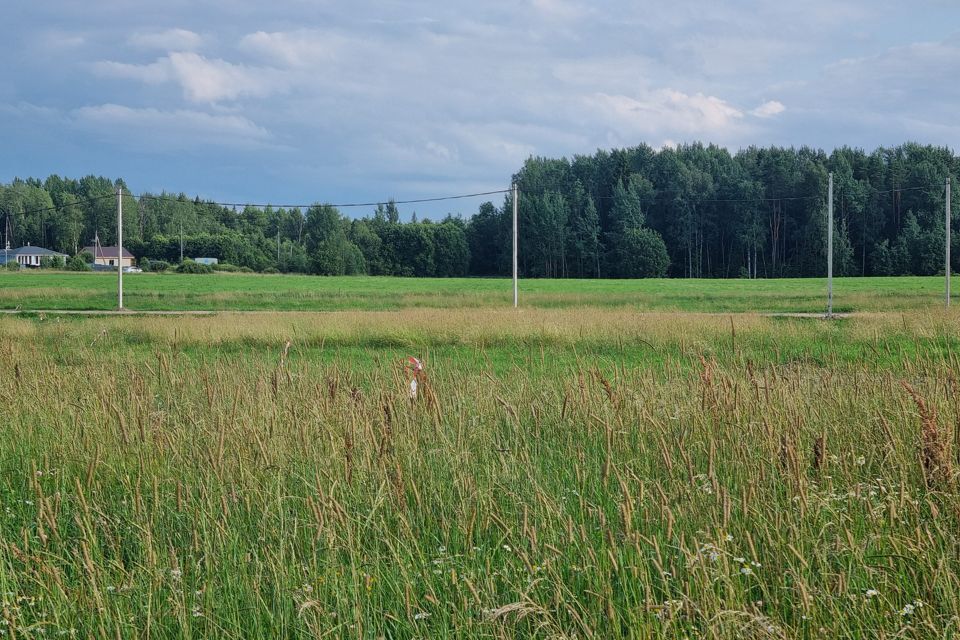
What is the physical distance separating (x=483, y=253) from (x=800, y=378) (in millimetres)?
91609

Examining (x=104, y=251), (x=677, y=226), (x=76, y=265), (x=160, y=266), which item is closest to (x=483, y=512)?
(x=677, y=226)

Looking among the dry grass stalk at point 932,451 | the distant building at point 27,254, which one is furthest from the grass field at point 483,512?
the distant building at point 27,254

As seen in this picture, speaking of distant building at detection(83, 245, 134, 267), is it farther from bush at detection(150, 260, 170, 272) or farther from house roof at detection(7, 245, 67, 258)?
bush at detection(150, 260, 170, 272)

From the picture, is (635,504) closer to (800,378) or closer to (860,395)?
(860,395)

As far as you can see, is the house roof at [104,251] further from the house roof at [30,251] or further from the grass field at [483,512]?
the grass field at [483,512]

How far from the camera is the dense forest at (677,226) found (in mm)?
78125

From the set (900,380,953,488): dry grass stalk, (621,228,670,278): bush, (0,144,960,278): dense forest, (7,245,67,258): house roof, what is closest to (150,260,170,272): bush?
(0,144,960,278): dense forest

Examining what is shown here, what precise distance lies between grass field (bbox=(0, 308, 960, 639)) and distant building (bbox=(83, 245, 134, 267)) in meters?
116

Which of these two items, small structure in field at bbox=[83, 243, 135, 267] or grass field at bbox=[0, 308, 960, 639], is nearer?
grass field at bbox=[0, 308, 960, 639]

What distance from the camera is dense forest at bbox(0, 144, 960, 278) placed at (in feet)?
256

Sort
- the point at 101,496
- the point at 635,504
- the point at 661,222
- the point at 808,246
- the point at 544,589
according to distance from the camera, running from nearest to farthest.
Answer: the point at 544,589 → the point at 635,504 → the point at 101,496 → the point at 808,246 → the point at 661,222

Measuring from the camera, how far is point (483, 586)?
293cm

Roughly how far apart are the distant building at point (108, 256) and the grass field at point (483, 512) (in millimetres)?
115802

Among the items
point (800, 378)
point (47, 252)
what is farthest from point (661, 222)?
point (47, 252)
